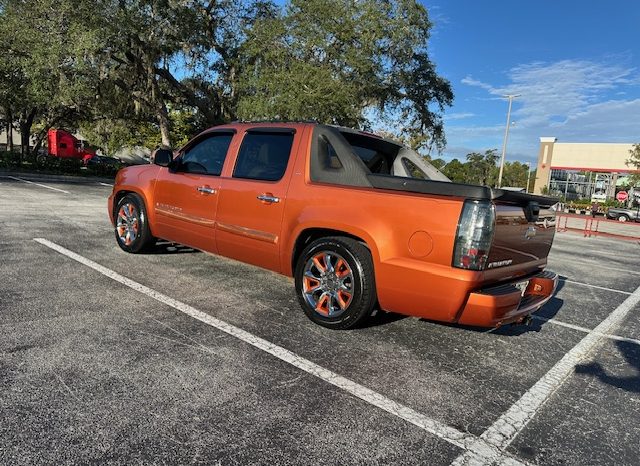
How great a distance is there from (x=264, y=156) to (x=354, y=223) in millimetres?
1455

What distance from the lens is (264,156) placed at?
186 inches

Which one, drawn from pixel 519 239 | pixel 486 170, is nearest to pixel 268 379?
pixel 519 239

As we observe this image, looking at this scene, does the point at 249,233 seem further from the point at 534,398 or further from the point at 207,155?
the point at 534,398

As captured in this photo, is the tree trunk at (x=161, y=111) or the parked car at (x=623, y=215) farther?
the parked car at (x=623, y=215)

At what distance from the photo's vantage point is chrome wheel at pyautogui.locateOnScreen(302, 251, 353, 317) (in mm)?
3904

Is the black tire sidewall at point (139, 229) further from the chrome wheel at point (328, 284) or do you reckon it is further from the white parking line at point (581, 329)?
the white parking line at point (581, 329)

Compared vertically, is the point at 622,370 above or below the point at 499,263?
below

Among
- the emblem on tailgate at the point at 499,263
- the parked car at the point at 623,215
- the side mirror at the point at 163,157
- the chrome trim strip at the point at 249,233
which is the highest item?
the side mirror at the point at 163,157

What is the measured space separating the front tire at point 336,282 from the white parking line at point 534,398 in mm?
1286

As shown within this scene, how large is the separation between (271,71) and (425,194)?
54.2 feet

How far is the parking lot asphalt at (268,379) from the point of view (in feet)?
7.78

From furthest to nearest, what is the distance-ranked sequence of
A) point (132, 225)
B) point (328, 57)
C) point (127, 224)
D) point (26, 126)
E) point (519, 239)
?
point (26, 126), point (328, 57), point (127, 224), point (132, 225), point (519, 239)

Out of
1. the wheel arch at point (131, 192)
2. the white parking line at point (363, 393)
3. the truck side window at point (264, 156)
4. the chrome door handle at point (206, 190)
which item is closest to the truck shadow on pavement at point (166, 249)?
the wheel arch at point (131, 192)

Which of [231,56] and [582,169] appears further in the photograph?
[582,169]
